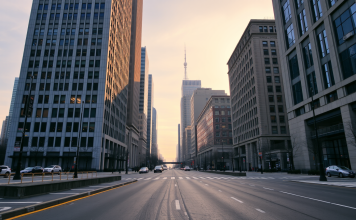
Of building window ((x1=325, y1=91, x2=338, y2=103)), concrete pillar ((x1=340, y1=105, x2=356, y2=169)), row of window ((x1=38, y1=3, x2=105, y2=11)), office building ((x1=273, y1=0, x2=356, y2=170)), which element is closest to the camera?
concrete pillar ((x1=340, y1=105, x2=356, y2=169))

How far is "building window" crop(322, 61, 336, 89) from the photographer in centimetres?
3667

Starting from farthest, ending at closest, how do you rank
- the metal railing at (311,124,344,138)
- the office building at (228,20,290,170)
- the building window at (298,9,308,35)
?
1. the office building at (228,20,290,170)
2. the building window at (298,9,308,35)
3. the metal railing at (311,124,344,138)

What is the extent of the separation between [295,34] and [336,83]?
51.0ft

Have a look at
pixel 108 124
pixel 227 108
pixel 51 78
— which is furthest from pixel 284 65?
pixel 227 108

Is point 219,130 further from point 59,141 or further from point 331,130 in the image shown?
point 331,130

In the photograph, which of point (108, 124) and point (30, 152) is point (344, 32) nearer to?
point (108, 124)

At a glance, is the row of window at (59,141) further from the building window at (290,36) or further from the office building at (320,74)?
the building window at (290,36)

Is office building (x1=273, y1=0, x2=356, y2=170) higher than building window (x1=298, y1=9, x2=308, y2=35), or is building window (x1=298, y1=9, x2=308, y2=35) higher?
building window (x1=298, y1=9, x2=308, y2=35)

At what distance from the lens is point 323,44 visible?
126 feet

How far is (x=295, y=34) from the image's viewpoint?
4572cm

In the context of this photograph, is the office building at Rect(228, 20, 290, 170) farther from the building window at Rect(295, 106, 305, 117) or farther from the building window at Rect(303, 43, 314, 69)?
the building window at Rect(303, 43, 314, 69)

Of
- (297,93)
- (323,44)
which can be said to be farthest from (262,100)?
(323,44)

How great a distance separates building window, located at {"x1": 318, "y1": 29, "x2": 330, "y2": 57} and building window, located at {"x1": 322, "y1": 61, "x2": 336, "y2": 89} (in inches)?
81.4

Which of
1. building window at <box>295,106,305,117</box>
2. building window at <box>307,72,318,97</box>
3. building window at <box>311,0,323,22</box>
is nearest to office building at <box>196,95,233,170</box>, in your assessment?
building window at <box>295,106,305,117</box>
